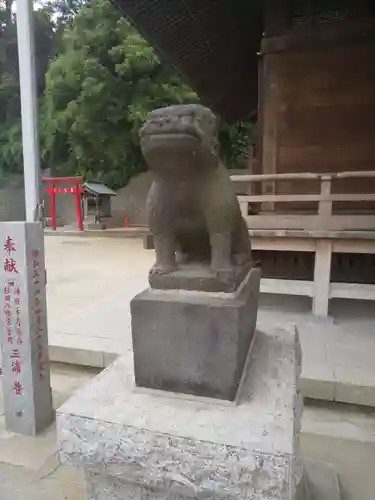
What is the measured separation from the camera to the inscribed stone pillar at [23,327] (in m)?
2.33

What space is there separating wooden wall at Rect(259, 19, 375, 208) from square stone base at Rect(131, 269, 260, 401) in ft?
12.5

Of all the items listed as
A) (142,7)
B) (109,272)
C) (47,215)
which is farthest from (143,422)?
(47,215)

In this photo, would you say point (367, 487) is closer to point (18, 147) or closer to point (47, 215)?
point (18, 147)

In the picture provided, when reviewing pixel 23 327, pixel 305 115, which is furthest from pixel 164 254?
pixel 305 115

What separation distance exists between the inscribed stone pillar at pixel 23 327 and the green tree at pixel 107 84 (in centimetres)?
945

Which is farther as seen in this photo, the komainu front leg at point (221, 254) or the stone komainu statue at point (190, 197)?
the komainu front leg at point (221, 254)

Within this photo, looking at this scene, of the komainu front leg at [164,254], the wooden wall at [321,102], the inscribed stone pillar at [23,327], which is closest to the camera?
the komainu front leg at [164,254]

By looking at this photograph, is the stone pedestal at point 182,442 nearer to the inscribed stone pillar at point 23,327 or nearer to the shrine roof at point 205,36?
the inscribed stone pillar at point 23,327

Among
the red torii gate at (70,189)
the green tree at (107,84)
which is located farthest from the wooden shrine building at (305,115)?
the red torii gate at (70,189)

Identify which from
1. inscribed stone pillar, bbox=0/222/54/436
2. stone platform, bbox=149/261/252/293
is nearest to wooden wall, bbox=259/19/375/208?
inscribed stone pillar, bbox=0/222/54/436

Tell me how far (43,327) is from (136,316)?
131 centimetres

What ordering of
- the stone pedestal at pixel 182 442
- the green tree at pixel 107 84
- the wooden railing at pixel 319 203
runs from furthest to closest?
the green tree at pixel 107 84 → the wooden railing at pixel 319 203 → the stone pedestal at pixel 182 442

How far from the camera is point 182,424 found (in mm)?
1242

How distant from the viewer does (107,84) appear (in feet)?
37.3
